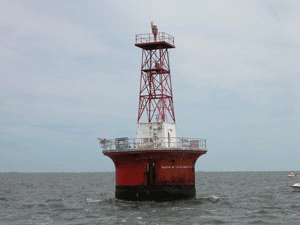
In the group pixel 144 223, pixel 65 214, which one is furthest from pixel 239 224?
pixel 65 214

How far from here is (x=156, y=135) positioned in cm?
4131

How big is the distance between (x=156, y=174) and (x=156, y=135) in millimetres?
4033

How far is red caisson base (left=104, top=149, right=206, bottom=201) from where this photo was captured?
38438 millimetres

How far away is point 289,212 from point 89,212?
14679 mm

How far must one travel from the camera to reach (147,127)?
4191 cm

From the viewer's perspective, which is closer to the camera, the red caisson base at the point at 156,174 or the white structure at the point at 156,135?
the red caisson base at the point at 156,174

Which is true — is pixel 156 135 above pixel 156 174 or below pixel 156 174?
above

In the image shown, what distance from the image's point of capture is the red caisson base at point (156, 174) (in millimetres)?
38438

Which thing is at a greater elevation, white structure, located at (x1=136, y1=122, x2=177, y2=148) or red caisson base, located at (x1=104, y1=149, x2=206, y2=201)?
white structure, located at (x1=136, y1=122, x2=177, y2=148)

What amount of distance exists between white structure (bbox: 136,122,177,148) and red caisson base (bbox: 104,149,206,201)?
5.50 ft

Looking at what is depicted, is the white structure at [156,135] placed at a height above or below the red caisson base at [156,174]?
above

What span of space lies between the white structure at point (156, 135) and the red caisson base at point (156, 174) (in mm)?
1678

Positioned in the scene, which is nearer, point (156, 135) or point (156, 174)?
point (156, 174)

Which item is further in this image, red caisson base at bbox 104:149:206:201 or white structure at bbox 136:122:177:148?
white structure at bbox 136:122:177:148
